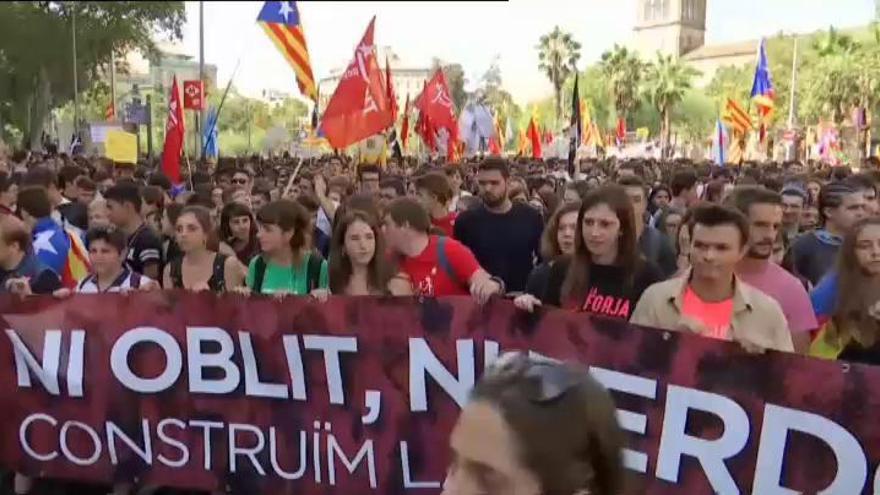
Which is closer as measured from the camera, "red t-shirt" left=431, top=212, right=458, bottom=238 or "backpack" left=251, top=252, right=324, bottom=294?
"backpack" left=251, top=252, right=324, bottom=294

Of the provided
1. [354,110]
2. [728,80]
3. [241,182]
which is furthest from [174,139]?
[728,80]

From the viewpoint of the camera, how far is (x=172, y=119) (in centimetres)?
1322

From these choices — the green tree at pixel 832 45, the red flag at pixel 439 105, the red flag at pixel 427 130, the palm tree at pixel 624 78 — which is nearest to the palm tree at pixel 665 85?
the palm tree at pixel 624 78

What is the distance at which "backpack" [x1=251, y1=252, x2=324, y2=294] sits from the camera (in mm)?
5219

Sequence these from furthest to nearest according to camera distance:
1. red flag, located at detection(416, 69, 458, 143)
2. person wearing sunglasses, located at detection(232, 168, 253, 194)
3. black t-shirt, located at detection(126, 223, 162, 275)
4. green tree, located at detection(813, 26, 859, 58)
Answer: green tree, located at detection(813, 26, 859, 58)
red flag, located at detection(416, 69, 458, 143)
person wearing sunglasses, located at detection(232, 168, 253, 194)
black t-shirt, located at detection(126, 223, 162, 275)

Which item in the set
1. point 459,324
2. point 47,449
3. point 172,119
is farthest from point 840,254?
point 172,119

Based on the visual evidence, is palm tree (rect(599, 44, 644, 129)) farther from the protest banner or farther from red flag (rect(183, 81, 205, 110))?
the protest banner

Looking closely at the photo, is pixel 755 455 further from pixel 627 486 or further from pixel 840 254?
pixel 627 486

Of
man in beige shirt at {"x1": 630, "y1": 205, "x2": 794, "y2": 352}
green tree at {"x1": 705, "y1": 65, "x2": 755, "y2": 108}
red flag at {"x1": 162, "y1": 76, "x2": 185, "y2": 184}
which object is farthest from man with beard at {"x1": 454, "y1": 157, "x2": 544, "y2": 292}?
green tree at {"x1": 705, "y1": 65, "x2": 755, "y2": 108}

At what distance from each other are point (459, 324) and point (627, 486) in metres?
2.75

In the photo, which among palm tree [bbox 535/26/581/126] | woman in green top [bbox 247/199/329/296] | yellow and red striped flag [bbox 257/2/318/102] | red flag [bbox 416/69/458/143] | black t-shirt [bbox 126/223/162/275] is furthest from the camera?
palm tree [bbox 535/26/581/126]

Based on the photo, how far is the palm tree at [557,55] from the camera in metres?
70.5

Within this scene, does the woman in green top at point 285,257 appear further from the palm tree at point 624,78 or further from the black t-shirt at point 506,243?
the palm tree at point 624,78

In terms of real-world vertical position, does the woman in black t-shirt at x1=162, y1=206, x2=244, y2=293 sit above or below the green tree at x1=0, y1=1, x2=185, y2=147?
below
